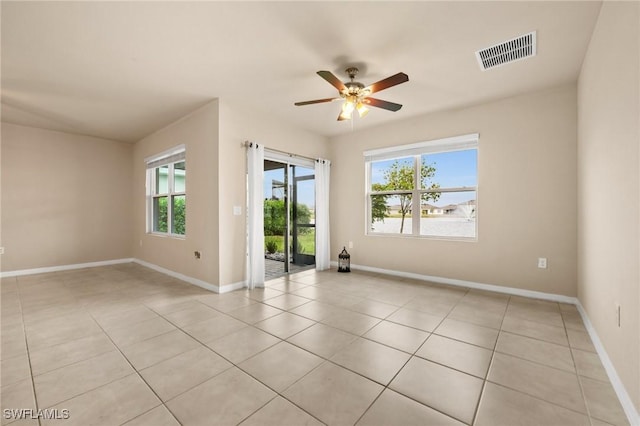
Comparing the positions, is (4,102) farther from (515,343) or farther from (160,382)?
(515,343)

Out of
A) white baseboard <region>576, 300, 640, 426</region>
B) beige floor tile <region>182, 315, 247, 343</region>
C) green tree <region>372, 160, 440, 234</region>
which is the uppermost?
green tree <region>372, 160, 440, 234</region>

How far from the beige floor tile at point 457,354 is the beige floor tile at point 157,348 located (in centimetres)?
Result: 195

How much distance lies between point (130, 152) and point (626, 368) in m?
8.01

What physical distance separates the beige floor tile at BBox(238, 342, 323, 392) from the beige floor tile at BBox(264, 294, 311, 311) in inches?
38.1

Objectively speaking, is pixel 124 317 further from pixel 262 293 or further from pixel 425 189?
pixel 425 189

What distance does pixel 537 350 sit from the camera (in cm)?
220

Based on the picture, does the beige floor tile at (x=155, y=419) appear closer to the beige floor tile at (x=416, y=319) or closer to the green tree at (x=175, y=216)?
the beige floor tile at (x=416, y=319)

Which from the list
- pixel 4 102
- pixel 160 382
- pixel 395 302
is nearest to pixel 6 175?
pixel 4 102

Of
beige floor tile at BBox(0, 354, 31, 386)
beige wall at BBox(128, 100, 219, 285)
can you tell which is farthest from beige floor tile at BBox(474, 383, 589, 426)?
beige wall at BBox(128, 100, 219, 285)

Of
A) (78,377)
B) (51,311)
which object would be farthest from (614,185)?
(51,311)

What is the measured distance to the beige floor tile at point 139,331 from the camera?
7.83 feet

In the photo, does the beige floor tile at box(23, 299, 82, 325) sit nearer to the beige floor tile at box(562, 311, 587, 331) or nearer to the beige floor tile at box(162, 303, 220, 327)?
the beige floor tile at box(162, 303, 220, 327)

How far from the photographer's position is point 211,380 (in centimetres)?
181

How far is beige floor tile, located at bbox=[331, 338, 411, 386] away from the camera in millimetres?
1892
